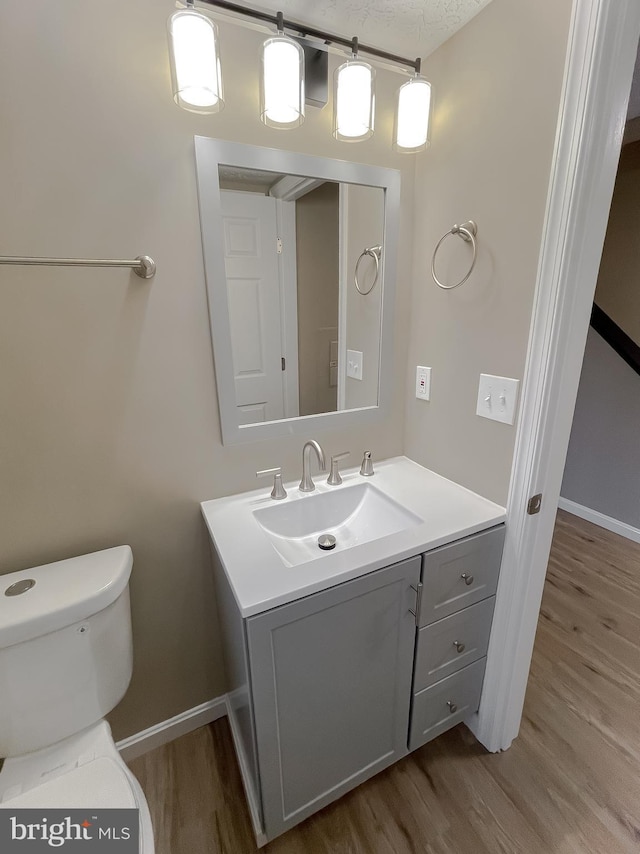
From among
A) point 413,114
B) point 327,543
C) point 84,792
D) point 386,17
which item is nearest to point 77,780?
point 84,792

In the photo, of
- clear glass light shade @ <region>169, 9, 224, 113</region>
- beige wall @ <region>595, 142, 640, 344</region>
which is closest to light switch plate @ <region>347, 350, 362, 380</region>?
clear glass light shade @ <region>169, 9, 224, 113</region>

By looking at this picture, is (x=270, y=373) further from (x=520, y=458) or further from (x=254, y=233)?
(x=520, y=458)

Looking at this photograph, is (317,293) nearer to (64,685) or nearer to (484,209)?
(484,209)

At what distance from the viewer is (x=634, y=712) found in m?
1.48

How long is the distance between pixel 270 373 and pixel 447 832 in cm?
149

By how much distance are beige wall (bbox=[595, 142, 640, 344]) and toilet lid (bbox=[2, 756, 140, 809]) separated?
3272 millimetres

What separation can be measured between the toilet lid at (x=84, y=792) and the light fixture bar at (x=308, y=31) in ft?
5.94

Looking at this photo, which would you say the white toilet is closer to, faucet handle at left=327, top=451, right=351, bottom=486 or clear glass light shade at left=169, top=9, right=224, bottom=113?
faucet handle at left=327, top=451, right=351, bottom=486

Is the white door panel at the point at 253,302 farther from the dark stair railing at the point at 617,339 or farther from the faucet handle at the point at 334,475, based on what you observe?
the dark stair railing at the point at 617,339

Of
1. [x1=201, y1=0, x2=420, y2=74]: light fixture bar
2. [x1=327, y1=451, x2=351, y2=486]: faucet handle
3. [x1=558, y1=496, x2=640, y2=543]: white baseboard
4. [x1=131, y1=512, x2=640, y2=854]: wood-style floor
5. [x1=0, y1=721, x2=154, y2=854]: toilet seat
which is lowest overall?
[x1=131, y1=512, x2=640, y2=854]: wood-style floor

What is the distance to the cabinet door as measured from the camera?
2.99ft

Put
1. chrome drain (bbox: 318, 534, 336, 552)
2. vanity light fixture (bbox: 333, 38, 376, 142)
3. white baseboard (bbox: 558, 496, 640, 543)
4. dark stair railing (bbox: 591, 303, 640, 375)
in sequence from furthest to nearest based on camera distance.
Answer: white baseboard (bbox: 558, 496, 640, 543) → dark stair railing (bbox: 591, 303, 640, 375) → chrome drain (bbox: 318, 534, 336, 552) → vanity light fixture (bbox: 333, 38, 376, 142)

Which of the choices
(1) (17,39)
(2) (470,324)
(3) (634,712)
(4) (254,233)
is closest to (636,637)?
(3) (634,712)

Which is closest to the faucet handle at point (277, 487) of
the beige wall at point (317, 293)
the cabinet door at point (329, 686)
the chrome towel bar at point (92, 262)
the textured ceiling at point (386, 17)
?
the beige wall at point (317, 293)
